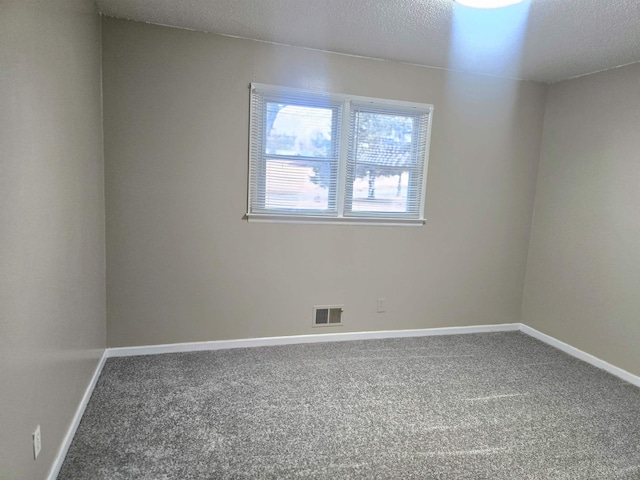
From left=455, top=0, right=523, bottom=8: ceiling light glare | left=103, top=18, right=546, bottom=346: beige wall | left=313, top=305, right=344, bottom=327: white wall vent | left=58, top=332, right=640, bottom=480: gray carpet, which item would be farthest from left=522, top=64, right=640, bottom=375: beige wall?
left=313, top=305, right=344, bottom=327: white wall vent

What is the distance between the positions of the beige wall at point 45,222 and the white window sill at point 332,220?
47.1 inches

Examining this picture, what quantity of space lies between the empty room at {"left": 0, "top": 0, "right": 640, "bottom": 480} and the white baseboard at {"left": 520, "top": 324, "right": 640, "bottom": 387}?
0.02 meters

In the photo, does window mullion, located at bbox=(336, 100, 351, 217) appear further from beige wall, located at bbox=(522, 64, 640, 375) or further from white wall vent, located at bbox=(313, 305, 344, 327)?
beige wall, located at bbox=(522, 64, 640, 375)

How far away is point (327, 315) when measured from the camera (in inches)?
140

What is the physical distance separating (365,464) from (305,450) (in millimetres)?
315

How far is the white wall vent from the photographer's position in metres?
3.53

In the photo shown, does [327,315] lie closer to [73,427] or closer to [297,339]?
[297,339]

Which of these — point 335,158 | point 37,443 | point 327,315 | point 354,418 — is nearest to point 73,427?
point 37,443

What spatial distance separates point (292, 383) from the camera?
9.14 ft

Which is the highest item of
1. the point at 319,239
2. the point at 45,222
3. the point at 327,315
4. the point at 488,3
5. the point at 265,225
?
the point at 488,3

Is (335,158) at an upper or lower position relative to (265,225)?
upper

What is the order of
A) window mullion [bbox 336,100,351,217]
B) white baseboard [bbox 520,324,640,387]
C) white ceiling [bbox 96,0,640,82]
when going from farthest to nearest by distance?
1. window mullion [bbox 336,100,351,217]
2. white baseboard [bbox 520,324,640,387]
3. white ceiling [bbox 96,0,640,82]

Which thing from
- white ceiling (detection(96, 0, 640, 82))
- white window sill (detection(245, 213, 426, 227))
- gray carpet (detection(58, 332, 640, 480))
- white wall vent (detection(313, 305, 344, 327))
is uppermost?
white ceiling (detection(96, 0, 640, 82))

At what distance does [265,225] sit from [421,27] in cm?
182
